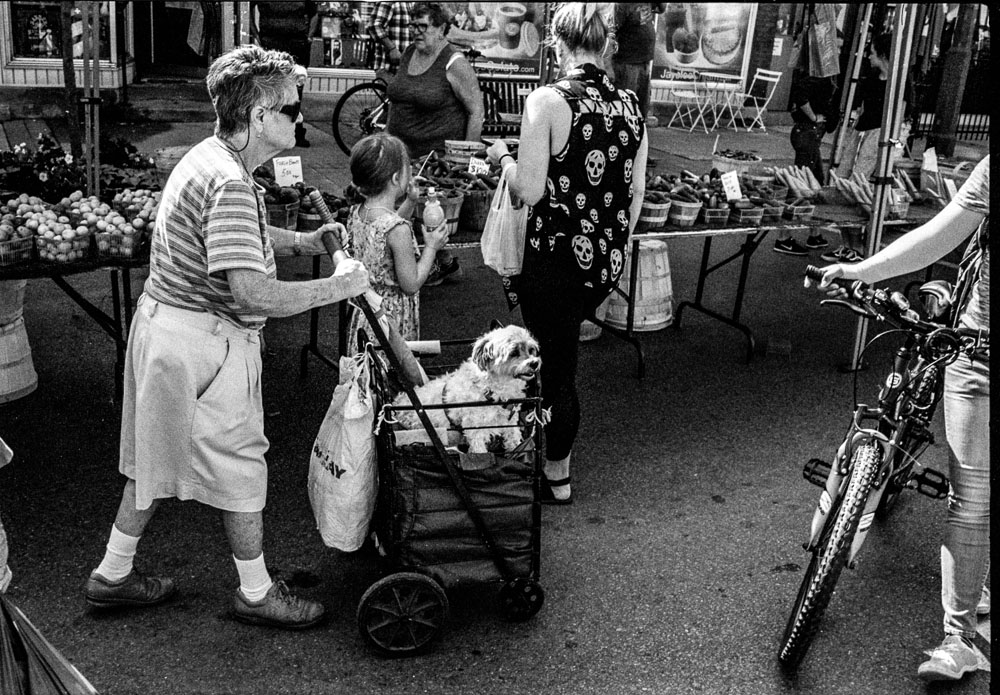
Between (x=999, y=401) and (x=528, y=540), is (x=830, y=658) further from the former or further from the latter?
(x=999, y=401)

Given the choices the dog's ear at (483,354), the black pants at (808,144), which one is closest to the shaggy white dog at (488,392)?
the dog's ear at (483,354)

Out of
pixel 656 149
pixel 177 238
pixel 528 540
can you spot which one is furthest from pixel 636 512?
pixel 656 149

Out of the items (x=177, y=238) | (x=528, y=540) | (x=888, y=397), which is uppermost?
(x=177, y=238)

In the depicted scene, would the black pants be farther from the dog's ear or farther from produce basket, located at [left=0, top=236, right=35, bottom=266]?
produce basket, located at [left=0, top=236, right=35, bottom=266]

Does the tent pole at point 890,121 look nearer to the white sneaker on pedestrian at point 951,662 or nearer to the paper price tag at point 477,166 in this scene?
the white sneaker on pedestrian at point 951,662

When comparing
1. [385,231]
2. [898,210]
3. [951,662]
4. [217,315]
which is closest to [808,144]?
[898,210]

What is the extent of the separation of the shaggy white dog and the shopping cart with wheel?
52 millimetres

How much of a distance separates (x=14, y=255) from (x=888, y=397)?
3546 millimetres

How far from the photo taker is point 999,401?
1163mm

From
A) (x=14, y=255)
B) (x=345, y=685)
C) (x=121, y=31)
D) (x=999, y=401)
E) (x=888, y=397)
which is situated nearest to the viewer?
(x=999, y=401)

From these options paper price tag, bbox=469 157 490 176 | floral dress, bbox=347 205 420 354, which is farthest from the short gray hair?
paper price tag, bbox=469 157 490 176

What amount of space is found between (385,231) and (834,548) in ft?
6.68

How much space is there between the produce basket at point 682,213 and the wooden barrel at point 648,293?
0.43 metres

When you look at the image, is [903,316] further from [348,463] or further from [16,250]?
[16,250]
